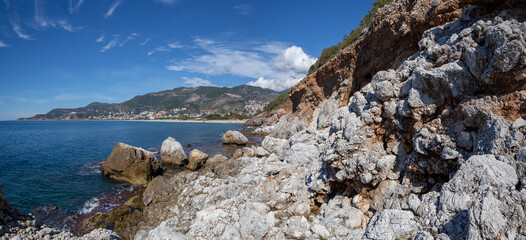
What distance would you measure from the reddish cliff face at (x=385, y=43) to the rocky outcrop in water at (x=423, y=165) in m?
0.95

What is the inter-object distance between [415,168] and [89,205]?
1926 centimetres

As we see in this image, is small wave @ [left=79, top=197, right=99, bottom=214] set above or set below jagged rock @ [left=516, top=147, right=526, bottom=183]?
below

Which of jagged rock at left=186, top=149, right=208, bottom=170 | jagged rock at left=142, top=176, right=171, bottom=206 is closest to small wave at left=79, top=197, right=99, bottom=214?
jagged rock at left=142, top=176, right=171, bottom=206

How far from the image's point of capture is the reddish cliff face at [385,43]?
32.6ft

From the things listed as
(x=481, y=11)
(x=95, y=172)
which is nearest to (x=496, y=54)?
(x=481, y=11)

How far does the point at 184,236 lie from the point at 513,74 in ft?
37.6

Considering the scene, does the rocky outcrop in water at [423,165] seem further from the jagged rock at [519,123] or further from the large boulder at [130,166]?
the large boulder at [130,166]

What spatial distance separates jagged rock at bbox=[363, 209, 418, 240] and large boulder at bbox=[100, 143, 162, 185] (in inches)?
756

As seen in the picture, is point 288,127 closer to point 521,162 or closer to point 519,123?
point 519,123

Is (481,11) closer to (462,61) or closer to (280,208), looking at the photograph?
(462,61)

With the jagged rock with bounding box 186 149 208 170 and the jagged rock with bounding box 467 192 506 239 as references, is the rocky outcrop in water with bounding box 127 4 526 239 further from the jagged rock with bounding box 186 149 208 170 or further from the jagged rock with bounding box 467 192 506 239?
the jagged rock with bounding box 186 149 208 170

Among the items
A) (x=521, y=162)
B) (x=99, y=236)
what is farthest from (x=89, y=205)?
(x=521, y=162)

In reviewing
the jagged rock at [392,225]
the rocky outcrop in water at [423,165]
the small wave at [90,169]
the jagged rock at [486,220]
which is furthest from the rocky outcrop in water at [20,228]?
the small wave at [90,169]

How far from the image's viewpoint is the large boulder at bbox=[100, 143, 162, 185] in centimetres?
1977
